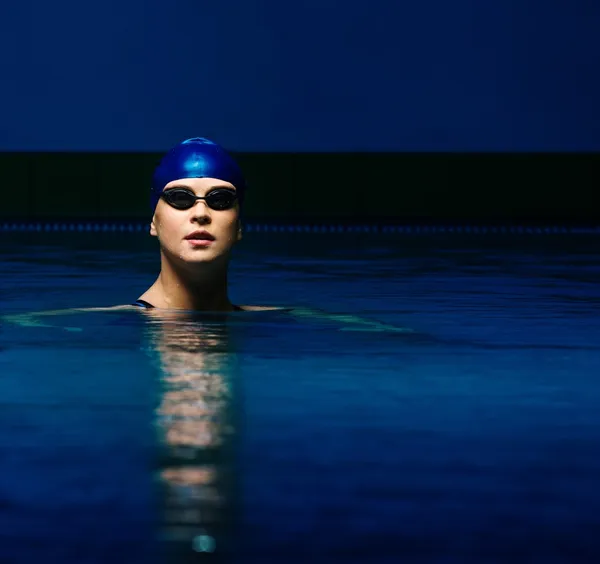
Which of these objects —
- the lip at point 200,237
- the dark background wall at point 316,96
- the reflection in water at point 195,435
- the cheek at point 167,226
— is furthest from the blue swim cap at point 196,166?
the dark background wall at point 316,96

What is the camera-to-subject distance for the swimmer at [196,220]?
7387mm

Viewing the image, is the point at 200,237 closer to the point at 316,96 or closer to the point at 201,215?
the point at 201,215

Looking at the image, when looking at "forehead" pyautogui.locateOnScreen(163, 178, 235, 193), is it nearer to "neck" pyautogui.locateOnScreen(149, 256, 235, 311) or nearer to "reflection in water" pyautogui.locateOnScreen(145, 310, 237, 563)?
"neck" pyautogui.locateOnScreen(149, 256, 235, 311)

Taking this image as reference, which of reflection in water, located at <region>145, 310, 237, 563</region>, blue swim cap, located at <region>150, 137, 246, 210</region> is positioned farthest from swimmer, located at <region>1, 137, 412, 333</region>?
reflection in water, located at <region>145, 310, 237, 563</region>

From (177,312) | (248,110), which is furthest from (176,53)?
(177,312)

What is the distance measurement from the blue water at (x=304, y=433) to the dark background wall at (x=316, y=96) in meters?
10.3

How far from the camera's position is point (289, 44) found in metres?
20.9

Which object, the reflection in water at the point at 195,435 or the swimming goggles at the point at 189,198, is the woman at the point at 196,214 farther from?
the reflection in water at the point at 195,435

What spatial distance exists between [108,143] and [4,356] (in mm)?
13865

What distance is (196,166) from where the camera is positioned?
7492mm

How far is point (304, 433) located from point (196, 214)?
2.67 metres

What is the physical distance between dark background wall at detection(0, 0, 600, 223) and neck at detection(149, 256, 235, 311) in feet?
42.2

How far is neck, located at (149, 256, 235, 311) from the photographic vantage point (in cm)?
759

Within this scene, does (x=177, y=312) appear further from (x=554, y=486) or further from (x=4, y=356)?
(x=554, y=486)
